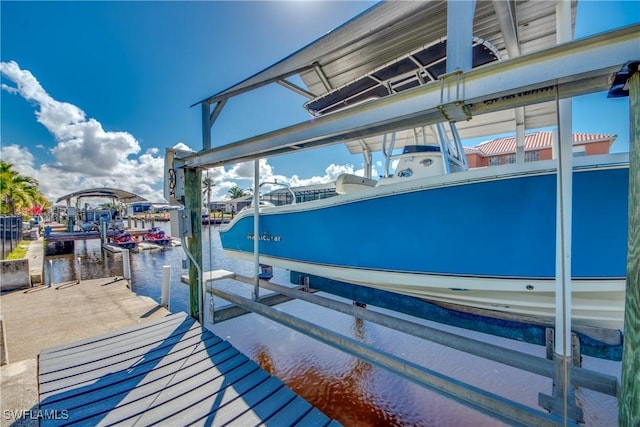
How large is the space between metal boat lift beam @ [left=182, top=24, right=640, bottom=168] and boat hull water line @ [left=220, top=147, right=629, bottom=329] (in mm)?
945

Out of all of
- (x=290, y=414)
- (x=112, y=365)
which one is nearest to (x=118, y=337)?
(x=112, y=365)

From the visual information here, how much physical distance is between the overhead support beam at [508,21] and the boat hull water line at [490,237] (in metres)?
1.11

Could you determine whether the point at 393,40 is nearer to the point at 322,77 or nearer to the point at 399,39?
the point at 399,39

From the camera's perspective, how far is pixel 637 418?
3.90 feet

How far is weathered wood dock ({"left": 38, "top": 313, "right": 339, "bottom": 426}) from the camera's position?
2076mm

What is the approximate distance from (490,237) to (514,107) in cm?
125

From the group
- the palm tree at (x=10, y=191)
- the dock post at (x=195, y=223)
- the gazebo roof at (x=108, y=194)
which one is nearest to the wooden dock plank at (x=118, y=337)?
the dock post at (x=195, y=223)

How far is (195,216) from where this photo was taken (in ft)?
13.1

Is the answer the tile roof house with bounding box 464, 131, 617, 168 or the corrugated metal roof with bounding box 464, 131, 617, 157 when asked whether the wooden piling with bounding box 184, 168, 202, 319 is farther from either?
the corrugated metal roof with bounding box 464, 131, 617, 157

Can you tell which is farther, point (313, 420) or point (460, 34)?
point (313, 420)

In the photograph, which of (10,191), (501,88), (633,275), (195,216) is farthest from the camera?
(10,191)

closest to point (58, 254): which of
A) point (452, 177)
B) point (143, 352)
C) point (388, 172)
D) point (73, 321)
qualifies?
point (73, 321)

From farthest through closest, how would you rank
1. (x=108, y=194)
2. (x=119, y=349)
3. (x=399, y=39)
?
1. (x=108, y=194)
2. (x=399, y=39)
3. (x=119, y=349)

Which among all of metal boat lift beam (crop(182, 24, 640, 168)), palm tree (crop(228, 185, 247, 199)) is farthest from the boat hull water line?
palm tree (crop(228, 185, 247, 199))
